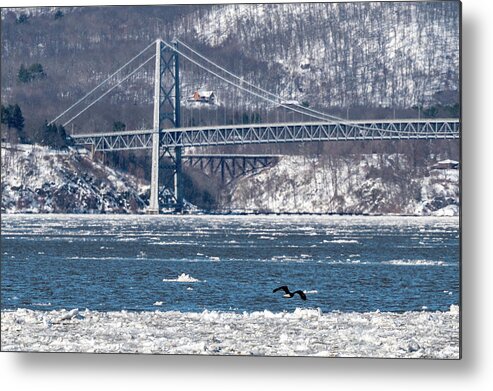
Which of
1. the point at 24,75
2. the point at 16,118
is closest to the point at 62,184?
the point at 16,118

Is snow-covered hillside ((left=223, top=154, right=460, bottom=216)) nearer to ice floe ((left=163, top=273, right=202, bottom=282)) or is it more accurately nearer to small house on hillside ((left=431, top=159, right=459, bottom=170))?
small house on hillside ((left=431, top=159, right=459, bottom=170))

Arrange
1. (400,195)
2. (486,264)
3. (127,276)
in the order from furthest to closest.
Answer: (127,276) < (400,195) < (486,264)

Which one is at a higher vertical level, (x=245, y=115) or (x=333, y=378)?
(x=245, y=115)

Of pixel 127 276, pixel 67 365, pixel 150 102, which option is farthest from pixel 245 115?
pixel 67 365

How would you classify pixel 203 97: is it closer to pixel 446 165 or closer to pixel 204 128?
pixel 204 128

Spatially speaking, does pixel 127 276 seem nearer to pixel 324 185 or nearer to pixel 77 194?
pixel 77 194

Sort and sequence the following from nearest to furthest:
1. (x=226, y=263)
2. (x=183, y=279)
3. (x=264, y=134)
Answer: (x=264, y=134)
(x=183, y=279)
(x=226, y=263)

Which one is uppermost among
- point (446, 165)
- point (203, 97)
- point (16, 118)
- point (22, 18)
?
point (22, 18)
